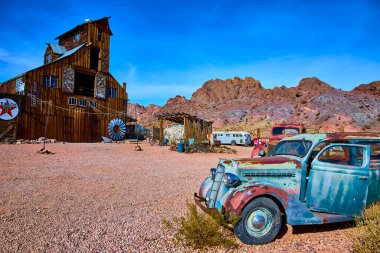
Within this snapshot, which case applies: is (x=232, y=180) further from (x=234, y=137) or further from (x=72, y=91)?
(x=234, y=137)

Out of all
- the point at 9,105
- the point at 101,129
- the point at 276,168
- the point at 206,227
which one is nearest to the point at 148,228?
the point at 206,227

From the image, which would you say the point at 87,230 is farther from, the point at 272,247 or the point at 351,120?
the point at 351,120

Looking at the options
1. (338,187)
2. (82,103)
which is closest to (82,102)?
(82,103)

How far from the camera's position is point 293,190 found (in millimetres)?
5051

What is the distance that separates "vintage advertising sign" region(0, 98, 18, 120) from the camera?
25.9 metres

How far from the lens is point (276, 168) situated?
16.4 feet

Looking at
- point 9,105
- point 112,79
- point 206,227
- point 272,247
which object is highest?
point 112,79

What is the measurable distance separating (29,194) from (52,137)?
23641mm

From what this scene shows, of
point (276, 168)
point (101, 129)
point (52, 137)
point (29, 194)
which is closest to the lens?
point (276, 168)

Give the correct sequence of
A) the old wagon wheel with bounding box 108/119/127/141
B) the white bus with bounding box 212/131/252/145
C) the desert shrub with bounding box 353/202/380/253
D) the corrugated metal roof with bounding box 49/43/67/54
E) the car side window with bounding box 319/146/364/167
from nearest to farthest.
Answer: the desert shrub with bounding box 353/202/380/253
the car side window with bounding box 319/146/364/167
the old wagon wheel with bounding box 108/119/127/141
the corrugated metal roof with bounding box 49/43/67/54
the white bus with bounding box 212/131/252/145

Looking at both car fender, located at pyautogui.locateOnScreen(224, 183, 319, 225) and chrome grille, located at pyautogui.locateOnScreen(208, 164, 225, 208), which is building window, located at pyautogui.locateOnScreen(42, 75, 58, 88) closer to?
chrome grille, located at pyautogui.locateOnScreen(208, 164, 225, 208)

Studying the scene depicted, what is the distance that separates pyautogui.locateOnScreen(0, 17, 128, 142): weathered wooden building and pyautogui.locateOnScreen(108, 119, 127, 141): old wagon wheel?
66 centimetres

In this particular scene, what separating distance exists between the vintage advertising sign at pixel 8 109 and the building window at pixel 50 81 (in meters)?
3.97

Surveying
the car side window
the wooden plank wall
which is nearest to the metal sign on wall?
the wooden plank wall
